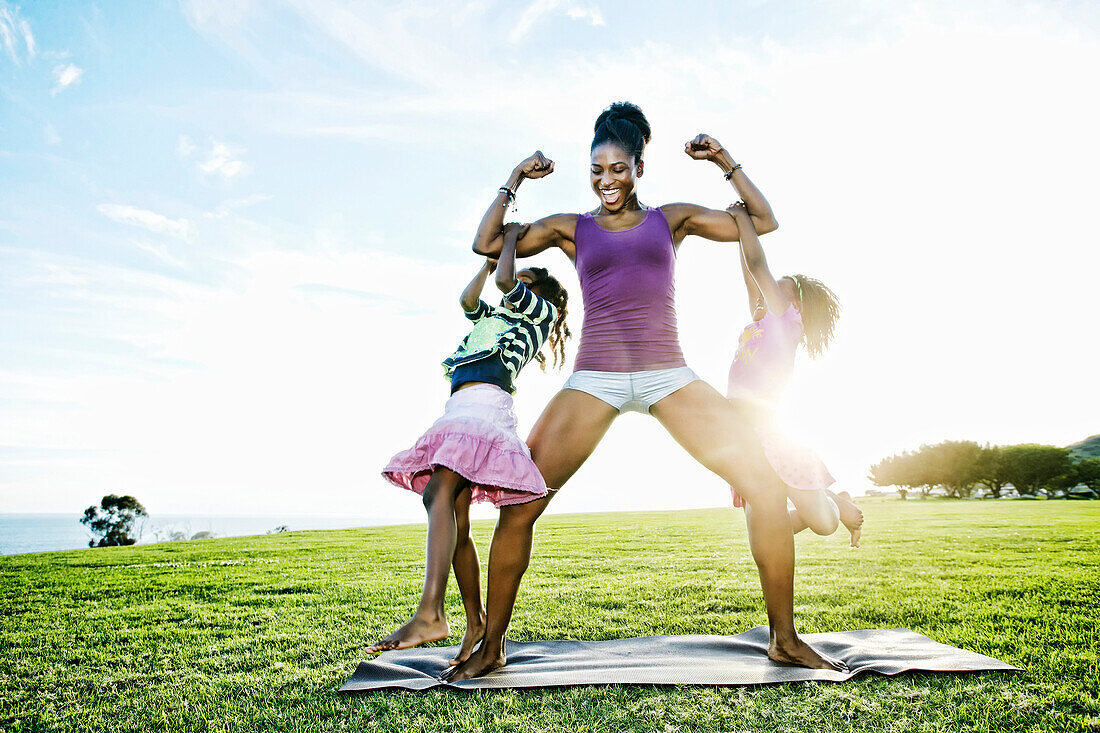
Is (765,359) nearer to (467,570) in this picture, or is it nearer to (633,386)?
(633,386)

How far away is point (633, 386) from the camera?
3.59m

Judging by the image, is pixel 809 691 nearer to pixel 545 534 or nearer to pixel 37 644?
pixel 37 644

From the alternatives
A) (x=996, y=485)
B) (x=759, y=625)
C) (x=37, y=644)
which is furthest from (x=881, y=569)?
(x=996, y=485)

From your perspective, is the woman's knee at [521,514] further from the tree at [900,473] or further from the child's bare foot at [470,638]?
the tree at [900,473]

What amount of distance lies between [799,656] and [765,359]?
1.89 meters

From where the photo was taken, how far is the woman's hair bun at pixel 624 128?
374 centimetres

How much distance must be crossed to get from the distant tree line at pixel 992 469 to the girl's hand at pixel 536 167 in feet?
160

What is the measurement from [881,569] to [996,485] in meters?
49.0

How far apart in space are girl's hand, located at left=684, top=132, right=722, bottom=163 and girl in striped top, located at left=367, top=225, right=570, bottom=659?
3.45ft

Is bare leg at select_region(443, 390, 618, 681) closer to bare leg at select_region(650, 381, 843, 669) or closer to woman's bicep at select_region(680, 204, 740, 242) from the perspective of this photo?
bare leg at select_region(650, 381, 843, 669)

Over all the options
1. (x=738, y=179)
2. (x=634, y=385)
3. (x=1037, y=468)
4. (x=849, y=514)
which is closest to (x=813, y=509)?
(x=849, y=514)

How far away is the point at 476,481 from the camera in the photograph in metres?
3.60

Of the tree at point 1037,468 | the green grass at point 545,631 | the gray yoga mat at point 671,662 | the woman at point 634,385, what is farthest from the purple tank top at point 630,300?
the tree at point 1037,468

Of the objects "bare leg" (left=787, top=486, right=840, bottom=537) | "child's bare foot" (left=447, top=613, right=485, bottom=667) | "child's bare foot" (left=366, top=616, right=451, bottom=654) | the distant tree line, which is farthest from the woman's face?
the distant tree line
